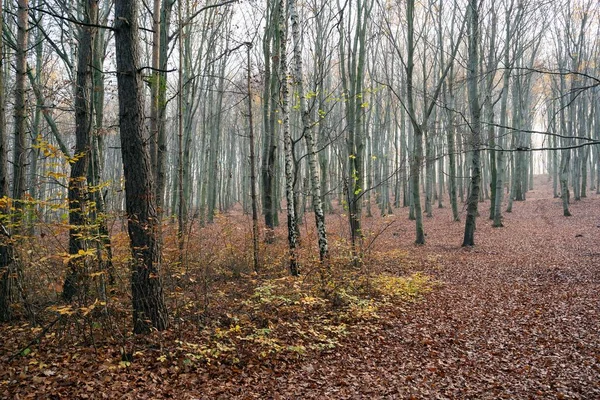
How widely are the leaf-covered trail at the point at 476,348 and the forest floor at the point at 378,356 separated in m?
0.02

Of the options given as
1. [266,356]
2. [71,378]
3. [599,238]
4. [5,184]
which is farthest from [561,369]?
[599,238]

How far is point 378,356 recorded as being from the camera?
5309 millimetres

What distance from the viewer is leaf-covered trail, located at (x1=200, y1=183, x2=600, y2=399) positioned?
4375 millimetres

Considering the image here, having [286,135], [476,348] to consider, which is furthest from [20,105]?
[476,348]

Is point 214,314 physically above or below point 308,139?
below

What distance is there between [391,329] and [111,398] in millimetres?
4209

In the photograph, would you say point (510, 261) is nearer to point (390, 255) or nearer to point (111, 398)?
point (390, 255)

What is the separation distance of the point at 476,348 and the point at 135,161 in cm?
544

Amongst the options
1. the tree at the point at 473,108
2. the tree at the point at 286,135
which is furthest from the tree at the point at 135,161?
the tree at the point at 473,108

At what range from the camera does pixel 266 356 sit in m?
5.04

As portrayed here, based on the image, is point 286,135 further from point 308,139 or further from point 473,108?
point 473,108

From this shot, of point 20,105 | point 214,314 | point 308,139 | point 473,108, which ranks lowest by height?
point 214,314

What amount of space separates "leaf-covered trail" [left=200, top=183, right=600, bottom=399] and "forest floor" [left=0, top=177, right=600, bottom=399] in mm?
16

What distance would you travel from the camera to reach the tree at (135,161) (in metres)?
4.82
